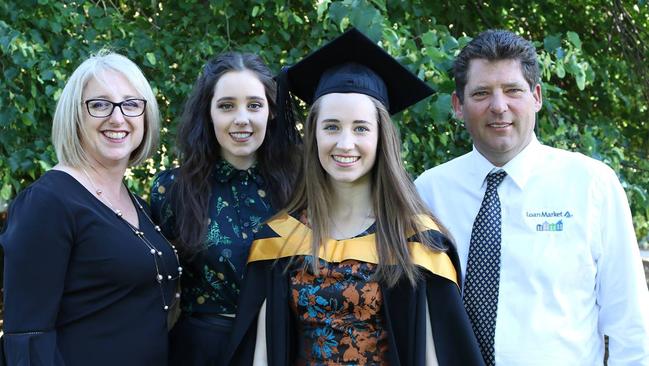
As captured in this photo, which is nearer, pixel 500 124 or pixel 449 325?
pixel 449 325

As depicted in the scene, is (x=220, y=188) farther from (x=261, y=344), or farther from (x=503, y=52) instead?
(x=503, y=52)

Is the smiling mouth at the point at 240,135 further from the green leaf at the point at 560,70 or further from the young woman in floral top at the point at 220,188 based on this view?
the green leaf at the point at 560,70

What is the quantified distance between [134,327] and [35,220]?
0.54 m

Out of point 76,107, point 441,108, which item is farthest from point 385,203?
point 76,107

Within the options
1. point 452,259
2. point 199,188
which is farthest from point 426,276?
point 199,188

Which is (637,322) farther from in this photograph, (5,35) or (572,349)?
(5,35)

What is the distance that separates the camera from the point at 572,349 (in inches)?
105

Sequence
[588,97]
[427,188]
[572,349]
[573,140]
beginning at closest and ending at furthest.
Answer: [572,349], [427,188], [573,140], [588,97]

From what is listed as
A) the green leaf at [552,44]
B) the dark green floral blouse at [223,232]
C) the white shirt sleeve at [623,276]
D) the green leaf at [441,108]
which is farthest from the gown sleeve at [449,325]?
the green leaf at [552,44]

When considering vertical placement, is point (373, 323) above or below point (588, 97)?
below

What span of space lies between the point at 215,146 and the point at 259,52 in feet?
4.31

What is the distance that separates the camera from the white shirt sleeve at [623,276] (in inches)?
105

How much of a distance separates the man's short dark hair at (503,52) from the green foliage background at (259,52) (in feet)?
2.06

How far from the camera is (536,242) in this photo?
2715 millimetres
